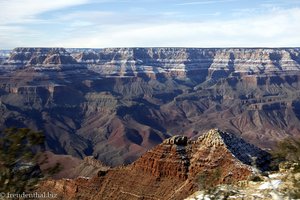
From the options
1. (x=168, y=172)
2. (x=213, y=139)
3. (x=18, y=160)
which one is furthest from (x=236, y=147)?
(x=18, y=160)

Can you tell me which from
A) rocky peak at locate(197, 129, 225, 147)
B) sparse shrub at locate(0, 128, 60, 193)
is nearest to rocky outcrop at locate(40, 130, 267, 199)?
rocky peak at locate(197, 129, 225, 147)

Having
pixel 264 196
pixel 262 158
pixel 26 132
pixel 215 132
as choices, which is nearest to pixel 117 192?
pixel 215 132

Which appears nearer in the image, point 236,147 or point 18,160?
point 18,160

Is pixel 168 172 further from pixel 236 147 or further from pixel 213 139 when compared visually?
pixel 236 147

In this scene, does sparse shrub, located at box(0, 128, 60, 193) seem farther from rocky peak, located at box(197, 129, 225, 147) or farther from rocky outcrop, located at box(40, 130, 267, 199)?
rocky peak, located at box(197, 129, 225, 147)

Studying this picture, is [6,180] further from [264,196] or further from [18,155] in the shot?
[264,196]

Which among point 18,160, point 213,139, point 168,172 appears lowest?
point 168,172

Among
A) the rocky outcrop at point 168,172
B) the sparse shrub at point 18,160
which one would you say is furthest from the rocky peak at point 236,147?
the sparse shrub at point 18,160

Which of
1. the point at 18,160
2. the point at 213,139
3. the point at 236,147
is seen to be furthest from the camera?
the point at 213,139

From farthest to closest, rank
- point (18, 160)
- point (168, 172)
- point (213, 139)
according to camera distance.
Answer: point (168, 172) → point (213, 139) → point (18, 160)
